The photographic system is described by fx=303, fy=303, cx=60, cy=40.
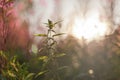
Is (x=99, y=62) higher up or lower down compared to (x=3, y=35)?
lower down

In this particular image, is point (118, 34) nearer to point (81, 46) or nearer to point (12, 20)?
point (81, 46)

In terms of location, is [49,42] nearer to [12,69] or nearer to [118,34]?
[12,69]

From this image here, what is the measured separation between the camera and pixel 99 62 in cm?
524

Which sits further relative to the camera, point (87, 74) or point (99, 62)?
point (99, 62)

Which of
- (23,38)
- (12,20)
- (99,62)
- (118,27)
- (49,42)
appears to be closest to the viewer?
(49,42)

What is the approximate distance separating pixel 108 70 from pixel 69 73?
0.74 metres

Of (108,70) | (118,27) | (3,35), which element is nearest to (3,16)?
(3,35)

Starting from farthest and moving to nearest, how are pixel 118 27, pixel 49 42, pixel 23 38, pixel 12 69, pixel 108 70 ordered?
pixel 118 27
pixel 108 70
pixel 23 38
pixel 49 42
pixel 12 69

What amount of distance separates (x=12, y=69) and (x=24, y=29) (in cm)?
149


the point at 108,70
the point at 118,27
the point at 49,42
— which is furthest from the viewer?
the point at 118,27

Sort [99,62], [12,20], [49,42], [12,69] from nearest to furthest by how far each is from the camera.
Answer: [12,69], [49,42], [12,20], [99,62]

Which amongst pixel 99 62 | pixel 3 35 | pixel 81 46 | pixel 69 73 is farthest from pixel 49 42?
pixel 81 46

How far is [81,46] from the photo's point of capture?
5.98 metres

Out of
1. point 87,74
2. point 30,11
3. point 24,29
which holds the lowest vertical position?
point 87,74
